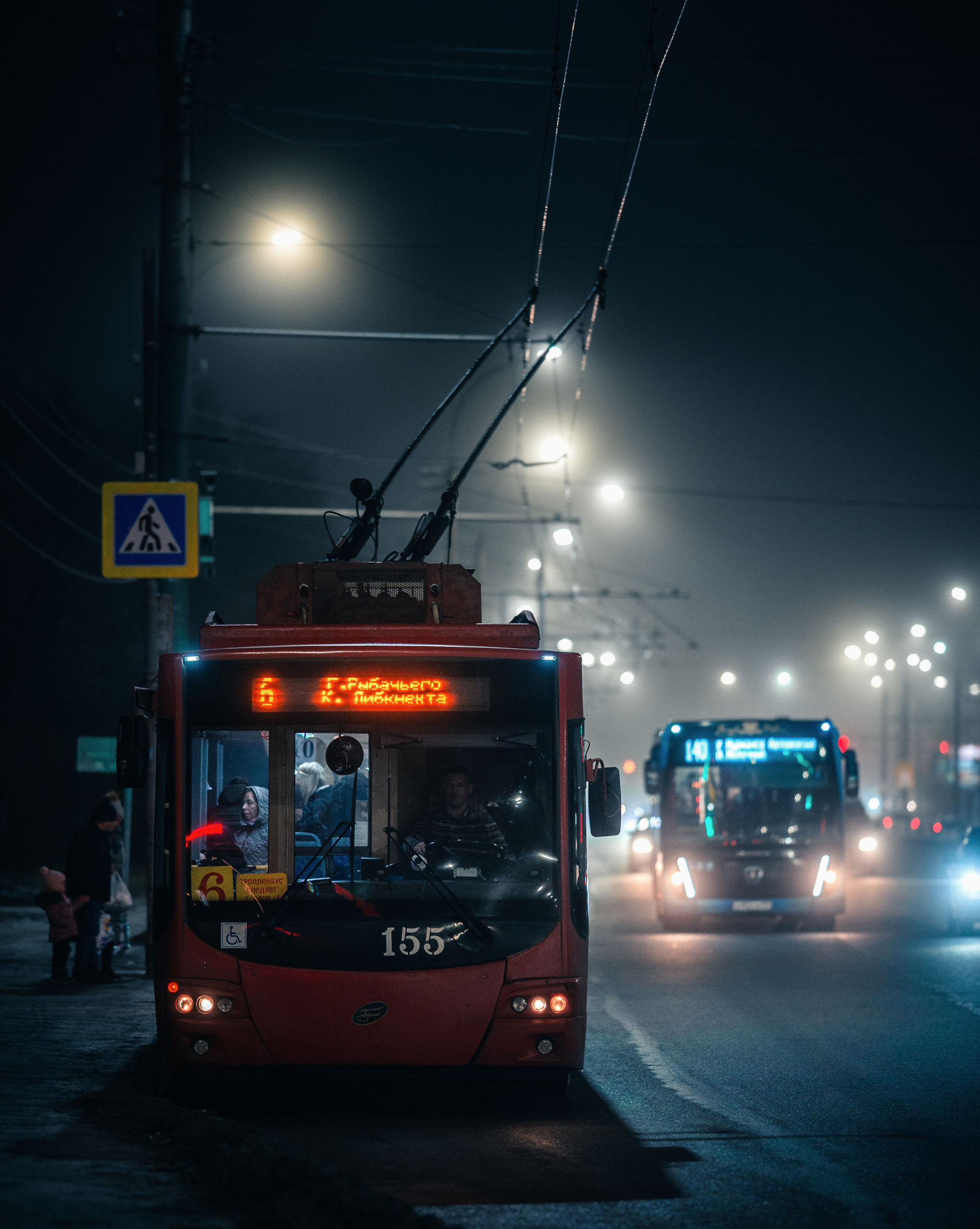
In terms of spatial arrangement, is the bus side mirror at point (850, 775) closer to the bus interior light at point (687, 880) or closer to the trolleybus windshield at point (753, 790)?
the trolleybus windshield at point (753, 790)

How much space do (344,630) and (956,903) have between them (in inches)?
557

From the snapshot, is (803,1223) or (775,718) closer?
(803,1223)

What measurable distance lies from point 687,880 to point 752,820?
1.30 m

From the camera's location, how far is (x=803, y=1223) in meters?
6.43

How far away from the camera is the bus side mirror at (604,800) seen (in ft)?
30.6

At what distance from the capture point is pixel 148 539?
1577 centimetres

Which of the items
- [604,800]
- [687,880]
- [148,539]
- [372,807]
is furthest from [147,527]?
[687,880]

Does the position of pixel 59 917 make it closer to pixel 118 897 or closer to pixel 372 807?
pixel 118 897

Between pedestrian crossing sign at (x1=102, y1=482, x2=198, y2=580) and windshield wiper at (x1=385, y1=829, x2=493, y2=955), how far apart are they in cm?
758

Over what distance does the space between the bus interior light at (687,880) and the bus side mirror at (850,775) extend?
96.6 inches

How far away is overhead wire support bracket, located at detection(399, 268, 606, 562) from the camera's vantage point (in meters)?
12.5

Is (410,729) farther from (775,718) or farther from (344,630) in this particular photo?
(775,718)

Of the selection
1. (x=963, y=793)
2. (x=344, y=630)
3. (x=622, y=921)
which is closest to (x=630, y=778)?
(x=963, y=793)

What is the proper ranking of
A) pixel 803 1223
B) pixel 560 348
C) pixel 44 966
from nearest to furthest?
pixel 803 1223 → pixel 560 348 → pixel 44 966
